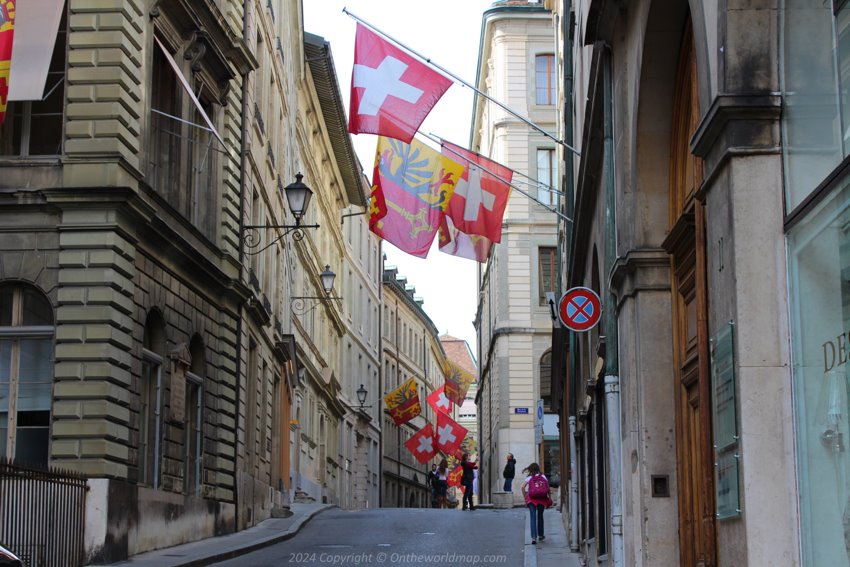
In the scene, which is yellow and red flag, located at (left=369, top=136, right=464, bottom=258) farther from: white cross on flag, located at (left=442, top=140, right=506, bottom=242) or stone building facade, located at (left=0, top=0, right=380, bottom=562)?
stone building facade, located at (left=0, top=0, right=380, bottom=562)

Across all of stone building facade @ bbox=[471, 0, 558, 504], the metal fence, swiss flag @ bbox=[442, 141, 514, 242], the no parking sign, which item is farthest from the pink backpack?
stone building facade @ bbox=[471, 0, 558, 504]

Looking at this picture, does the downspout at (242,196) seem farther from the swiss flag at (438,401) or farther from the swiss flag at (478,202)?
the swiss flag at (438,401)

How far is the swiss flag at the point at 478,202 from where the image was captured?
23422 millimetres

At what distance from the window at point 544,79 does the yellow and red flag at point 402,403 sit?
47.9 ft

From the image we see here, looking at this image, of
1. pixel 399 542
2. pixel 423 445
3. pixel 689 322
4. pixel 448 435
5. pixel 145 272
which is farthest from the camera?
pixel 423 445

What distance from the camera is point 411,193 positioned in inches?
941

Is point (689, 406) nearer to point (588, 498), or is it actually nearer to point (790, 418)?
point (790, 418)

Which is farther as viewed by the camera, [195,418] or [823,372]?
[195,418]

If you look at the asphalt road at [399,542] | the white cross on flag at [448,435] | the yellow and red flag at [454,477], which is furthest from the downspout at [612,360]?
the yellow and red flag at [454,477]

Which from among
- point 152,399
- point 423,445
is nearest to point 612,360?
point 152,399

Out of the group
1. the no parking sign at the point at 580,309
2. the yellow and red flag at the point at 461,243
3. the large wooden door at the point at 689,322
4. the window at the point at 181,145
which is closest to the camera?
the large wooden door at the point at 689,322

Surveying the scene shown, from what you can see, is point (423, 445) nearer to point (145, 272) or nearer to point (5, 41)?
point (145, 272)

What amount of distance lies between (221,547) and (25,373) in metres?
4.86

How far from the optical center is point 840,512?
6.85 meters
